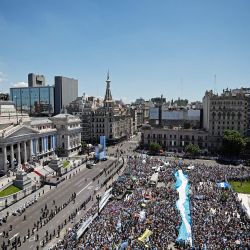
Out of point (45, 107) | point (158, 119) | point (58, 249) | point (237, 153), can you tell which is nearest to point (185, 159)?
point (237, 153)

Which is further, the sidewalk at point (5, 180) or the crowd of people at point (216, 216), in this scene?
the sidewalk at point (5, 180)

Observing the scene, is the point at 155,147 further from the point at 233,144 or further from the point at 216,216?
the point at 216,216

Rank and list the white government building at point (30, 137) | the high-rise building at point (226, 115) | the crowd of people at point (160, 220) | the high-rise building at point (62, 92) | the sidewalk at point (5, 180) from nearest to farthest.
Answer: the crowd of people at point (160, 220)
the sidewalk at point (5, 180)
the white government building at point (30, 137)
the high-rise building at point (226, 115)
the high-rise building at point (62, 92)

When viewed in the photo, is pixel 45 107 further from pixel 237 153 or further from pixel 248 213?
pixel 248 213

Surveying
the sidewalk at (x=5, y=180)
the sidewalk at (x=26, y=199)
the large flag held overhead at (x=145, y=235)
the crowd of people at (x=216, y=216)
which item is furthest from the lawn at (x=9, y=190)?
the crowd of people at (x=216, y=216)

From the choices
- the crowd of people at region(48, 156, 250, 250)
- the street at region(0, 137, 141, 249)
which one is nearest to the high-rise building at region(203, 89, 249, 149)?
the crowd of people at region(48, 156, 250, 250)

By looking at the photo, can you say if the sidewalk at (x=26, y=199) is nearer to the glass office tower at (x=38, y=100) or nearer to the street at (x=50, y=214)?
the street at (x=50, y=214)

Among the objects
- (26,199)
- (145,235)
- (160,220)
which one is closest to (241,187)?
(160,220)
